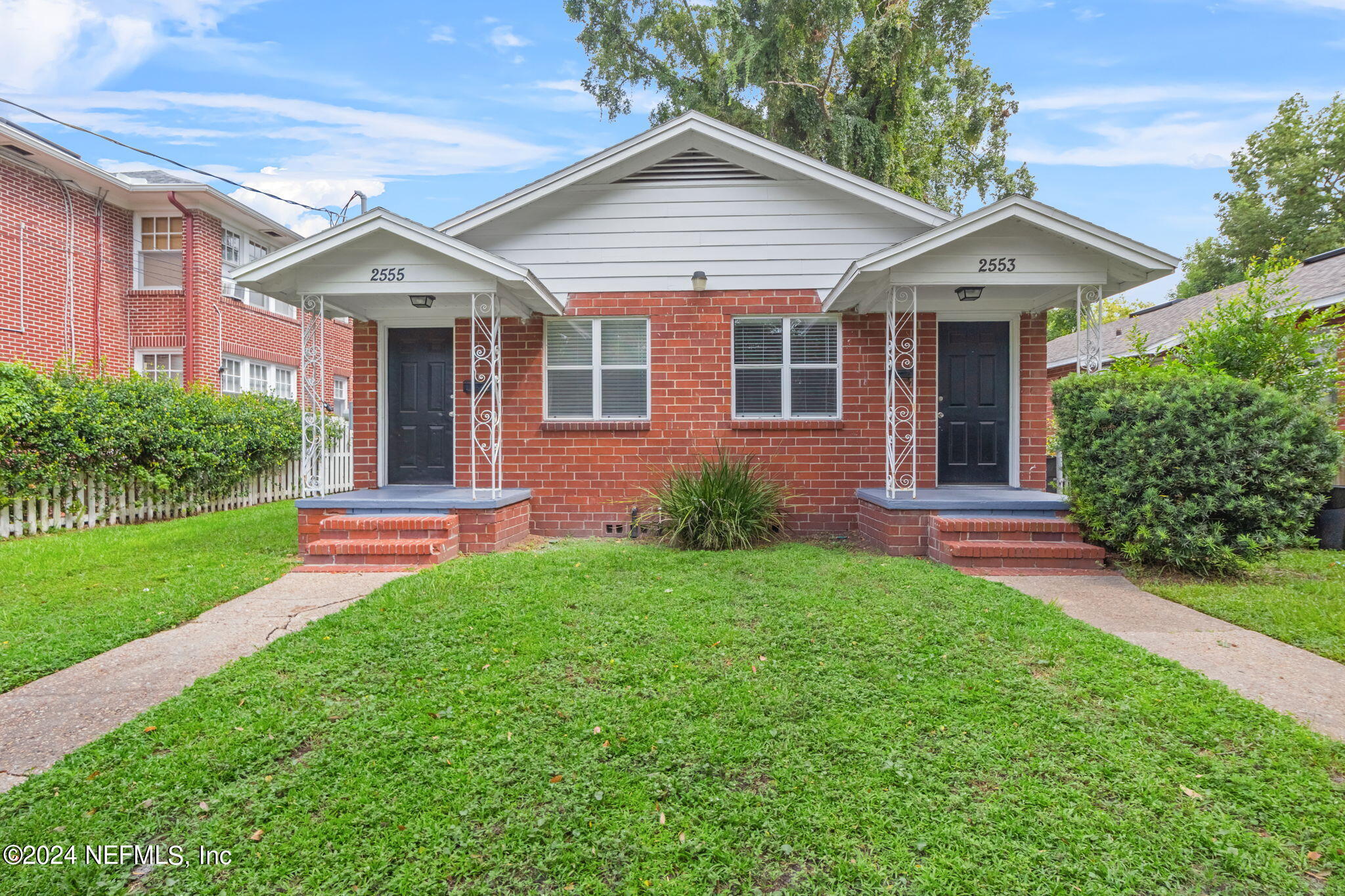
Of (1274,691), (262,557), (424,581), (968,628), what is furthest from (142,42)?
(1274,691)

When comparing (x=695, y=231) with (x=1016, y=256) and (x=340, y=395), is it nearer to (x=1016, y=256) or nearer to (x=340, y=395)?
(x=1016, y=256)

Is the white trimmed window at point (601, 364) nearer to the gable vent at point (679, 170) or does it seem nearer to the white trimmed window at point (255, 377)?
the gable vent at point (679, 170)

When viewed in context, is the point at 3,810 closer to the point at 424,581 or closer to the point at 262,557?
the point at 424,581

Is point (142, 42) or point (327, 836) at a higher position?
point (142, 42)

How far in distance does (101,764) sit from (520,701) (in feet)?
5.67

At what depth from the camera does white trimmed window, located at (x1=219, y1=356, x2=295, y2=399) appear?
15984 millimetres

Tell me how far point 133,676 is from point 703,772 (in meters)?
3.42

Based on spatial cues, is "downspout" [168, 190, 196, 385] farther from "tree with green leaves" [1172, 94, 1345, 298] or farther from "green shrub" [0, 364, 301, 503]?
"tree with green leaves" [1172, 94, 1345, 298]

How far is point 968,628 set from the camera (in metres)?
4.36

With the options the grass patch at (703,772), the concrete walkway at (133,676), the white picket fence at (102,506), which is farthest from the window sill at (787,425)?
the white picket fence at (102,506)

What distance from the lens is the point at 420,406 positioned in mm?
8977

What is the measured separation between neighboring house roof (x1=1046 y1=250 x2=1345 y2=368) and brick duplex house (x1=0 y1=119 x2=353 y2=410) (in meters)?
17.7

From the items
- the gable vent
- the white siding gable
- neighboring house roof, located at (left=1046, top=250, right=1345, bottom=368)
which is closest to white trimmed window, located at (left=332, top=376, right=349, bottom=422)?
the white siding gable

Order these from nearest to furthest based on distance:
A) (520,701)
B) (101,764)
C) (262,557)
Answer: (101,764) < (520,701) < (262,557)
